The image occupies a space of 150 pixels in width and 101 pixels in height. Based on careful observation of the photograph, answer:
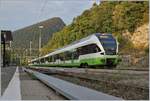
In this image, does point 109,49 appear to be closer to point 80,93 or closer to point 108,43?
point 108,43

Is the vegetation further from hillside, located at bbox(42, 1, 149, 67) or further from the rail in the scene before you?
the rail

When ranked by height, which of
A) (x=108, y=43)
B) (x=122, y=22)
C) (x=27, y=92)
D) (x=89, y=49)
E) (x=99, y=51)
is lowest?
(x=27, y=92)

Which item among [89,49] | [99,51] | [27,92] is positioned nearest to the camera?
[27,92]

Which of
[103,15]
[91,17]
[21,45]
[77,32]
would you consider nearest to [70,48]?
[103,15]

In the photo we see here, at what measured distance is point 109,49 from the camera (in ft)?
112

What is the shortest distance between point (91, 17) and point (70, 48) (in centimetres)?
916

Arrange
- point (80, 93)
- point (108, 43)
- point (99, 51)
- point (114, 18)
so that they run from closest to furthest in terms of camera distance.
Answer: point (80, 93) → point (99, 51) → point (108, 43) → point (114, 18)

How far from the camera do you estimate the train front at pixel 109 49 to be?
33688mm

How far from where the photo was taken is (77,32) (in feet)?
183

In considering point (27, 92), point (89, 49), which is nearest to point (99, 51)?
point (89, 49)

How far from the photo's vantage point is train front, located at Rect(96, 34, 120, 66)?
33688 millimetres

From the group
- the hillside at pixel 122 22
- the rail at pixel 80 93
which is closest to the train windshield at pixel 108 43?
the hillside at pixel 122 22

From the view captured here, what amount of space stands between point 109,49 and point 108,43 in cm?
55

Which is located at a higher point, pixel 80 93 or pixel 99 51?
pixel 99 51
